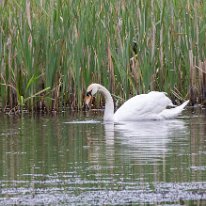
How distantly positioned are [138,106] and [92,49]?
4.04 feet

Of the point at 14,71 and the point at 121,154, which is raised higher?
the point at 14,71

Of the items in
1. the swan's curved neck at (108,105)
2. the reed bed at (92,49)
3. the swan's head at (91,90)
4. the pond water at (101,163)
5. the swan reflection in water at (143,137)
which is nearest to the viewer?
the pond water at (101,163)

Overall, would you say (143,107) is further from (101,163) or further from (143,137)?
(101,163)

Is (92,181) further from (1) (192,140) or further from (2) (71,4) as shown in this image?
→ (2) (71,4)

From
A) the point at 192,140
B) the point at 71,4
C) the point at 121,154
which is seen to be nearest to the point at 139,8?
the point at 71,4

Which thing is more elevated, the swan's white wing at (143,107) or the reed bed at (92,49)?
the reed bed at (92,49)

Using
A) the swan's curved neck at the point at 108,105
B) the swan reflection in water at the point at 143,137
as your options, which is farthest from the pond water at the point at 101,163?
the swan's curved neck at the point at 108,105

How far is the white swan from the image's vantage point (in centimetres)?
1417

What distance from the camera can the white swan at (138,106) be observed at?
1417 cm

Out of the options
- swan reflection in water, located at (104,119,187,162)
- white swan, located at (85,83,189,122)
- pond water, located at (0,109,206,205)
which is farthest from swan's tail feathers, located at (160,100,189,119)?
pond water, located at (0,109,206,205)

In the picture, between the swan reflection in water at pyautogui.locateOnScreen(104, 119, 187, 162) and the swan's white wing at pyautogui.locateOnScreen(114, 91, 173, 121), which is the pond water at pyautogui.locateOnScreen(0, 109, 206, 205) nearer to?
the swan reflection in water at pyautogui.locateOnScreen(104, 119, 187, 162)

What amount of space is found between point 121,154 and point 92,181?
169 centimetres

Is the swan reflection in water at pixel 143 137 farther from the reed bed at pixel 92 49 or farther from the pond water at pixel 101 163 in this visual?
the reed bed at pixel 92 49

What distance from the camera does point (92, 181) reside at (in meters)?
7.96
